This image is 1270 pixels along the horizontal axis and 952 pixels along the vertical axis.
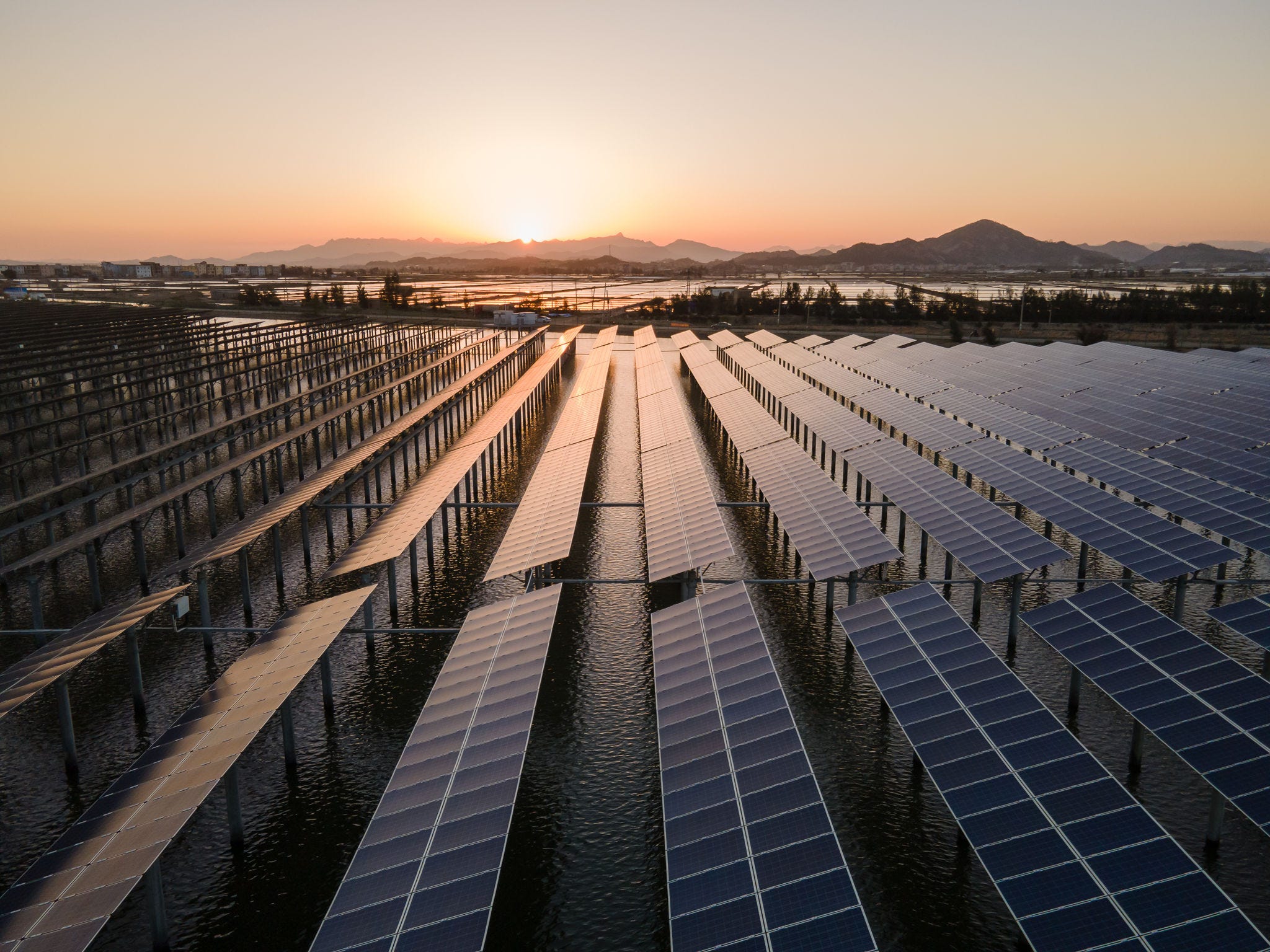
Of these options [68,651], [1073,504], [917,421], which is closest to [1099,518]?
[1073,504]

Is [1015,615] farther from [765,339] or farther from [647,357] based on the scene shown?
[765,339]

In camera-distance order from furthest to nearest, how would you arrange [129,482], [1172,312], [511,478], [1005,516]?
[1172,312], [511,478], [129,482], [1005,516]

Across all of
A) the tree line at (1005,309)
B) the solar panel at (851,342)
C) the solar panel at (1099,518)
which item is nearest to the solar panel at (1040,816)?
the solar panel at (1099,518)

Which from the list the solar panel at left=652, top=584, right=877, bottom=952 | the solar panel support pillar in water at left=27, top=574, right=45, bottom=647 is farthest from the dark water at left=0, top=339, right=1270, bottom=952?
the solar panel at left=652, top=584, right=877, bottom=952

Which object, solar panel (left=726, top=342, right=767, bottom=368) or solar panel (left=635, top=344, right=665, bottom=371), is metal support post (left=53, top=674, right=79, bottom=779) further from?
solar panel (left=635, top=344, right=665, bottom=371)

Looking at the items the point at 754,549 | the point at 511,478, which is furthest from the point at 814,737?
the point at 511,478

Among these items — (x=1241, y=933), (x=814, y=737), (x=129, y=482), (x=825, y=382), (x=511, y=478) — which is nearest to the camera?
(x=1241, y=933)

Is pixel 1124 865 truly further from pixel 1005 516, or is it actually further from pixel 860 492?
pixel 860 492
